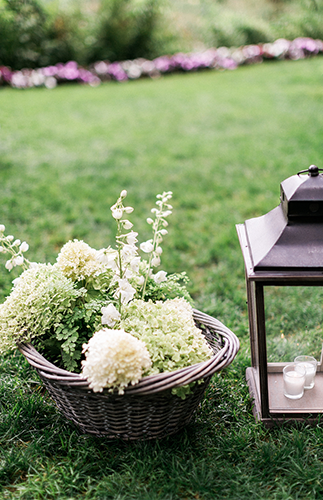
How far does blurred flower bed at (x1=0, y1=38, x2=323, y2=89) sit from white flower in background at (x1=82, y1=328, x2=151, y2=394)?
7738 mm

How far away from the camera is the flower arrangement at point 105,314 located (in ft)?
5.75

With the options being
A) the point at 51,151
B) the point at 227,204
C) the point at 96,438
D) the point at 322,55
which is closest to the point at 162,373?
the point at 96,438

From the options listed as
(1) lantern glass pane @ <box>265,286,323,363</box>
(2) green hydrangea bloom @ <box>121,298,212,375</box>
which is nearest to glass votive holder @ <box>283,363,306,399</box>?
Result: (1) lantern glass pane @ <box>265,286,323,363</box>

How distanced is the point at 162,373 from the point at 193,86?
7.43 meters

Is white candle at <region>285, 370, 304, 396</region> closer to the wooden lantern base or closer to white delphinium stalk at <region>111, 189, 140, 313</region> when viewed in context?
the wooden lantern base

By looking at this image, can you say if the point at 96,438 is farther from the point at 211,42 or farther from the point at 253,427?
the point at 211,42

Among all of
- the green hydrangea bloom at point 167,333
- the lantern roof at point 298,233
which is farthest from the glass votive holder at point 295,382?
the lantern roof at point 298,233

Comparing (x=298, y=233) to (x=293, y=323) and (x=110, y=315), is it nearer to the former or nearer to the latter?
(x=110, y=315)

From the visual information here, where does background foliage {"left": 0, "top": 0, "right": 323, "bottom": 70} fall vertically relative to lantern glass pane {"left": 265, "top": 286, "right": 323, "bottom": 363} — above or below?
above

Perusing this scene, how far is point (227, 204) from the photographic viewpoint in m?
4.34

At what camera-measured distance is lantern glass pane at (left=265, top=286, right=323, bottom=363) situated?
101 inches

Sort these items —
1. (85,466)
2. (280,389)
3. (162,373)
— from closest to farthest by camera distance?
(162,373) < (85,466) < (280,389)

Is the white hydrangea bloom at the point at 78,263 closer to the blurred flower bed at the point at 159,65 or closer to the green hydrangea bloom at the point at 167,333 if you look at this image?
the green hydrangea bloom at the point at 167,333

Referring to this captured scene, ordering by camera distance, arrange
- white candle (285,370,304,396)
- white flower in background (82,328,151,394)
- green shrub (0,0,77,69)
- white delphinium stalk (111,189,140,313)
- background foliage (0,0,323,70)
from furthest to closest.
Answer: background foliage (0,0,323,70) → green shrub (0,0,77,69) → white candle (285,370,304,396) → white delphinium stalk (111,189,140,313) → white flower in background (82,328,151,394)
